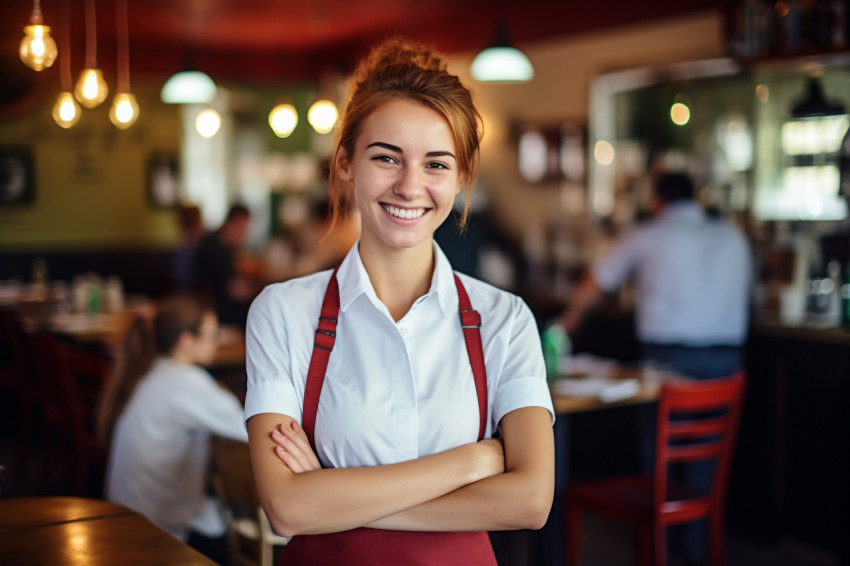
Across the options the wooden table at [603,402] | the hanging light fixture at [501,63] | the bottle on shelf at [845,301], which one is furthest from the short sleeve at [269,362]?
the bottle on shelf at [845,301]

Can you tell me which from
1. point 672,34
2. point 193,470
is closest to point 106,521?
point 193,470

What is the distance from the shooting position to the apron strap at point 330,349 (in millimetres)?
1731

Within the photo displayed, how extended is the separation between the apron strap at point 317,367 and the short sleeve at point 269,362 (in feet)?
0.07

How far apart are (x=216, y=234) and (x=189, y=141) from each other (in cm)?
413

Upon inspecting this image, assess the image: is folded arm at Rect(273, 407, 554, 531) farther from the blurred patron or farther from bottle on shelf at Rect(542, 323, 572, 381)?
the blurred patron

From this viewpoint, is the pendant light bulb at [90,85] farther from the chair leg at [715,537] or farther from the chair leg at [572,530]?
the chair leg at [715,537]

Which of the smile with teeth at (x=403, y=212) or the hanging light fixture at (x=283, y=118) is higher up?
the hanging light fixture at (x=283, y=118)

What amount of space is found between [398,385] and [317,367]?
0.52ft

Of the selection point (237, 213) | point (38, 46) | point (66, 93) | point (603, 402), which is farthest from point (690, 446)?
point (237, 213)

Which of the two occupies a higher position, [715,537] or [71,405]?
[71,405]

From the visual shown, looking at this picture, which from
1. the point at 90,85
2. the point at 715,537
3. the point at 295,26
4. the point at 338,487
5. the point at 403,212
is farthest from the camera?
the point at 295,26

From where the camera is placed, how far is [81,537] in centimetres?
200

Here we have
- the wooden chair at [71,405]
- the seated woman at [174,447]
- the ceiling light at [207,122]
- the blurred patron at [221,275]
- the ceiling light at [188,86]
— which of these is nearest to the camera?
the seated woman at [174,447]

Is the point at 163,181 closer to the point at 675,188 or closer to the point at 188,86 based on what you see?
the point at 188,86
